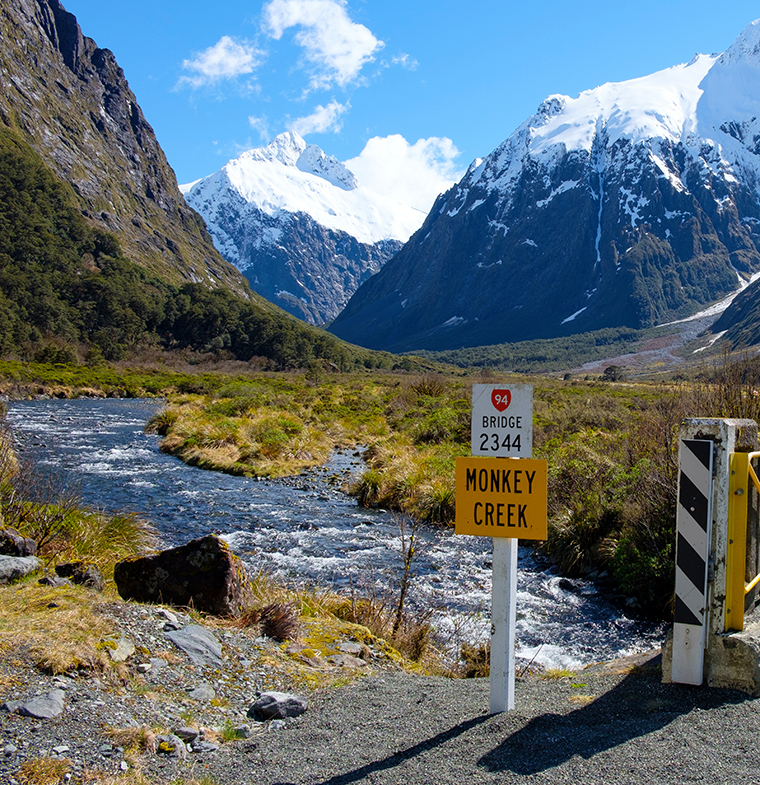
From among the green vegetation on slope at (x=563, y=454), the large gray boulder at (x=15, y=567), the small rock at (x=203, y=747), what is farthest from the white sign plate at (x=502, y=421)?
the green vegetation on slope at (x=563, y=454)

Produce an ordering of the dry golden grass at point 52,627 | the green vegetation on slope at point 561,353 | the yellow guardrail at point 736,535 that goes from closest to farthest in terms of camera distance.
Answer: the dry golden grass at point 52,627
the yellow guardrail at point 736,535
the green vegetation on slope at point 561,353

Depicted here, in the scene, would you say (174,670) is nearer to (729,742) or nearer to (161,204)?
(729,742)

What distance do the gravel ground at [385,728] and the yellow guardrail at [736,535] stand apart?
591mm

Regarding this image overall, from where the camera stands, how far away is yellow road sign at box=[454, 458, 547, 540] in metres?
4.23

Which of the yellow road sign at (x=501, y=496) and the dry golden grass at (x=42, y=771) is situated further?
the yellow road sign at (x=501, y=496)

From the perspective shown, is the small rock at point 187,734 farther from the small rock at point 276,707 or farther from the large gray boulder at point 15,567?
the large gray boulder at point 15,567

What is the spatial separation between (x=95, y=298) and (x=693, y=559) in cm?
9714

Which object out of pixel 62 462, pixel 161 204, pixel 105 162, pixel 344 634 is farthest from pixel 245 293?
pixel 344 634

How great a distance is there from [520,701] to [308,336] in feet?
333

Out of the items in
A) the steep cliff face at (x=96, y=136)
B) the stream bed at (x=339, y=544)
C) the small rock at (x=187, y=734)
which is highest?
the steep cliff face at (x=96, y=136)

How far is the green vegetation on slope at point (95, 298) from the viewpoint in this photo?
81.4 meters

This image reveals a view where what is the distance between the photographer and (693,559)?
468 cm

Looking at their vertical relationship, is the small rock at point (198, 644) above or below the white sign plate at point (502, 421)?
below

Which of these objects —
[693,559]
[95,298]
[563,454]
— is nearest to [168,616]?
[693,559]
